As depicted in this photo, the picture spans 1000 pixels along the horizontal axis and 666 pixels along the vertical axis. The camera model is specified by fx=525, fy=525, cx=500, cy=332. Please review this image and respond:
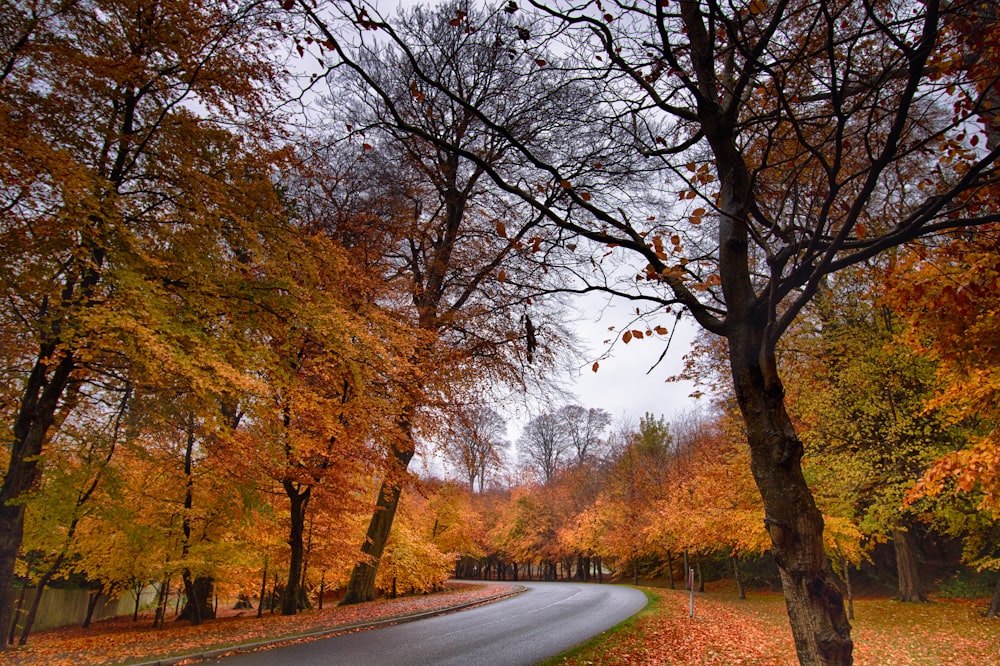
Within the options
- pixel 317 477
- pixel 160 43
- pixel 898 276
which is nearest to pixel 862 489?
pixel 898 276

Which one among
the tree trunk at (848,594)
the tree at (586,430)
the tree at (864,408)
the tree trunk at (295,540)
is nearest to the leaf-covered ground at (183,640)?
the tree trunk at (295,540)

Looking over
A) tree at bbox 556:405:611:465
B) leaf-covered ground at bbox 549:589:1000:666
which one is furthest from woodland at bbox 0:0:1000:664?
tree at bbox 556:405:611:465

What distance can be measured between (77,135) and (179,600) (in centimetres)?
2569

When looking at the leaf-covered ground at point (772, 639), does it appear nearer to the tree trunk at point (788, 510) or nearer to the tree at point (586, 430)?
the tree trunk at point (788, 510)

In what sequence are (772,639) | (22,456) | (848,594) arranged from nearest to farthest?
(22,456) < (772,639) < (848,594)

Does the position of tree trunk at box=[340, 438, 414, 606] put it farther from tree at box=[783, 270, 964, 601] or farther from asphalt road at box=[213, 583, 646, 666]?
tree at box=[783, 270, 964, 601]

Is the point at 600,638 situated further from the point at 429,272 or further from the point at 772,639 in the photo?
the point at 429,272

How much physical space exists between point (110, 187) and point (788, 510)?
8145 millimetres

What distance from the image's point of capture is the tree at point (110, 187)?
6.30 metres

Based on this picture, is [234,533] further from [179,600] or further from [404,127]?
[179,600]

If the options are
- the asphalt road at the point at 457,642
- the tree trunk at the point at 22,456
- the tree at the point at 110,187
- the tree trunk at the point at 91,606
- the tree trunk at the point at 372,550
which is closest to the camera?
the tree at the point at 110,187

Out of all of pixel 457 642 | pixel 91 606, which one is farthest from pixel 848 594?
pixel 91 606

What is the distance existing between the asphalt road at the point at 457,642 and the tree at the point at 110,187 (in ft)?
13.9

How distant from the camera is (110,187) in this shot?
6574mm
